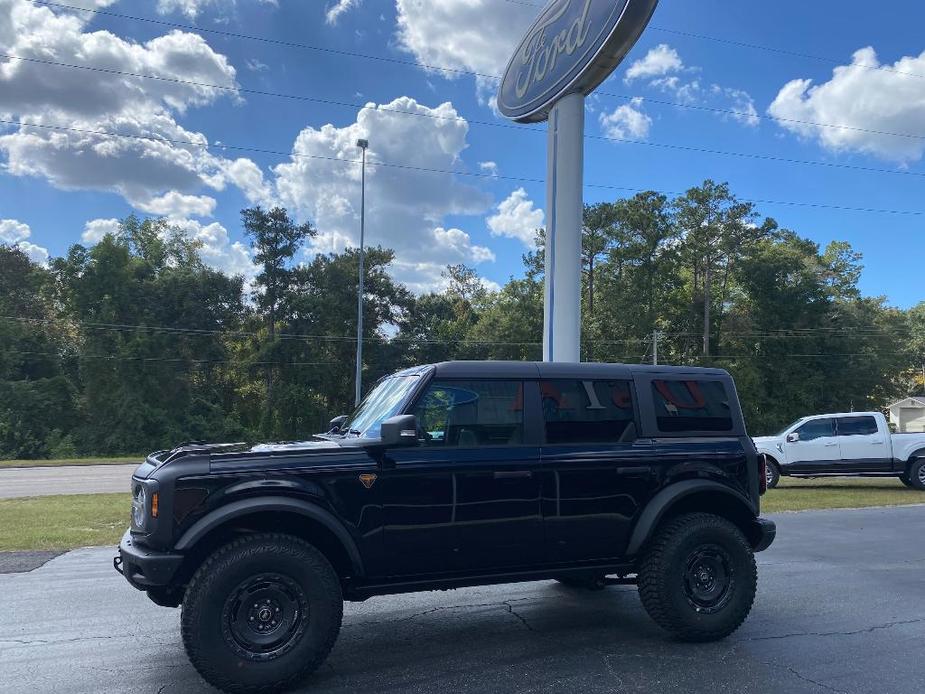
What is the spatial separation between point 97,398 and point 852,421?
38265 mm

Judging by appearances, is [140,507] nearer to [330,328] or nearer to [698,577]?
[698,577]

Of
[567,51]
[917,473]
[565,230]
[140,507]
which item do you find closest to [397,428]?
[140,507]

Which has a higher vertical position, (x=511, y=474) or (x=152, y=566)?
(x=511, y=474)

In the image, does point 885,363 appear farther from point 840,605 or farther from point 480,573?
point 480,573

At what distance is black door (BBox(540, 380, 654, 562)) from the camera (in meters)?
4.99

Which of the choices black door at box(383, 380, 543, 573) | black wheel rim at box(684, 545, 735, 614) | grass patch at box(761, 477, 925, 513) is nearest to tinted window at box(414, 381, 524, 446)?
black door at box(383, 380, 543, 573)

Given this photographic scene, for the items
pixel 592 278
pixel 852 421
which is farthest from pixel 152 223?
pixel 852 421

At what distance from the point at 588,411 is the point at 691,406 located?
0.93 meters

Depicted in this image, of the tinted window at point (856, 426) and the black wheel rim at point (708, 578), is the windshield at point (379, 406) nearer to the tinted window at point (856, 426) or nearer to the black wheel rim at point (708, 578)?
the black wheel rim at point (708, 578)

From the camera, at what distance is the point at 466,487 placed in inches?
187

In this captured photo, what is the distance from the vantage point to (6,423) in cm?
3822

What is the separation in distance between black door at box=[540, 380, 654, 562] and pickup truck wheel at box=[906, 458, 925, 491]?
14462 millimetres

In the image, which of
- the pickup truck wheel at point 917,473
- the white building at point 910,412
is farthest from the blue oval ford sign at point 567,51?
the white building at point 910,412

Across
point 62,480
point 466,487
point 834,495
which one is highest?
point 466,487
